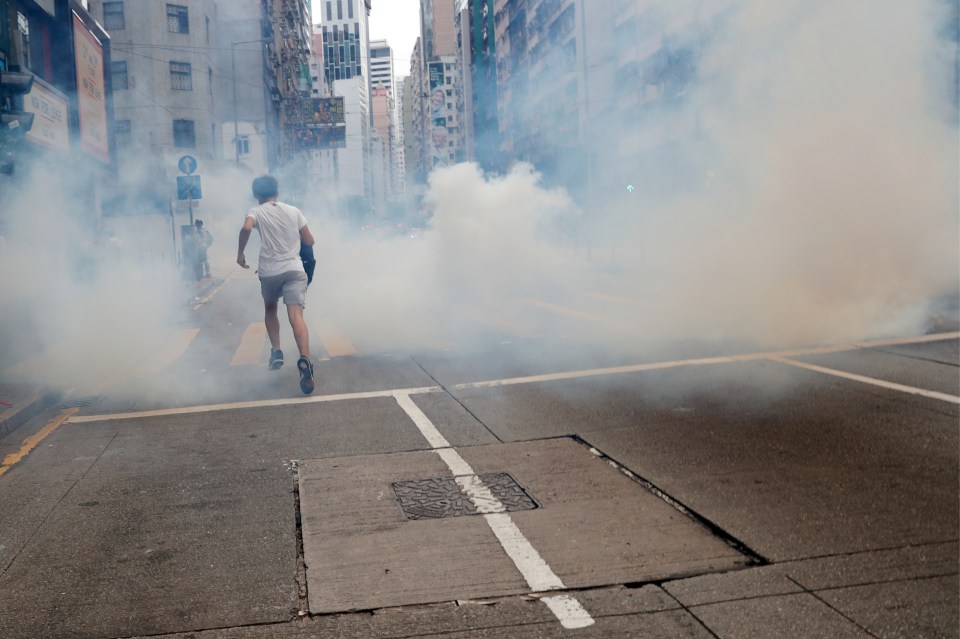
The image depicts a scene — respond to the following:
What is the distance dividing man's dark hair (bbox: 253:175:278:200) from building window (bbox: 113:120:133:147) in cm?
941

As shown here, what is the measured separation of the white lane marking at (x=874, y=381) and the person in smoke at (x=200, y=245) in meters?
18.3

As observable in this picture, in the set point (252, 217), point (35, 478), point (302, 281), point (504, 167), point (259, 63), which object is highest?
point (259, 63)

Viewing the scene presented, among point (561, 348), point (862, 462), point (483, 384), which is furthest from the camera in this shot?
point (561, 348)

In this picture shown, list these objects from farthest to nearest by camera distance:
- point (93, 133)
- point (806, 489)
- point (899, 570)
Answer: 1. point (93, 133)
2. point (806, 489)
3. point (899, 570)

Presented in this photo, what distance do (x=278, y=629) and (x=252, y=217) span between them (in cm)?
524

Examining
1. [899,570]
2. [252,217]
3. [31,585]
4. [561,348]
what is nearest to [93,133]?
[252,217]

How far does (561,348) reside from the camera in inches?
369

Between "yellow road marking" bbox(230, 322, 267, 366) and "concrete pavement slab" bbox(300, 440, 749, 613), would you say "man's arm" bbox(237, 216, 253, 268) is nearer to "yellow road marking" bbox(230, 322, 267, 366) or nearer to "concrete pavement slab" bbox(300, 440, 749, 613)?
"yellow road marking" bbox(230, 322, 267, 366)

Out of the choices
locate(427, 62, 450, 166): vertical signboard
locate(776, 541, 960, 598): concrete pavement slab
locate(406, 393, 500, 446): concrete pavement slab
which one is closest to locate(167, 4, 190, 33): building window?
locate(406, 393, 500, 446): concrete pavement slab

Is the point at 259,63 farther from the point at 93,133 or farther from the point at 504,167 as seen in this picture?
the point at 93,133

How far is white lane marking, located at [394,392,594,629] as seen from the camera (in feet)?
9.56

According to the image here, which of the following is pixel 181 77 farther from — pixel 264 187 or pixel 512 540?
pixel 512 540

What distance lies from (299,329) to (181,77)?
9593 millimetres

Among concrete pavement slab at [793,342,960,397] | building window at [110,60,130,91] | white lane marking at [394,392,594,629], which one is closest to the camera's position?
white lane marking at [394,392,594,629]
